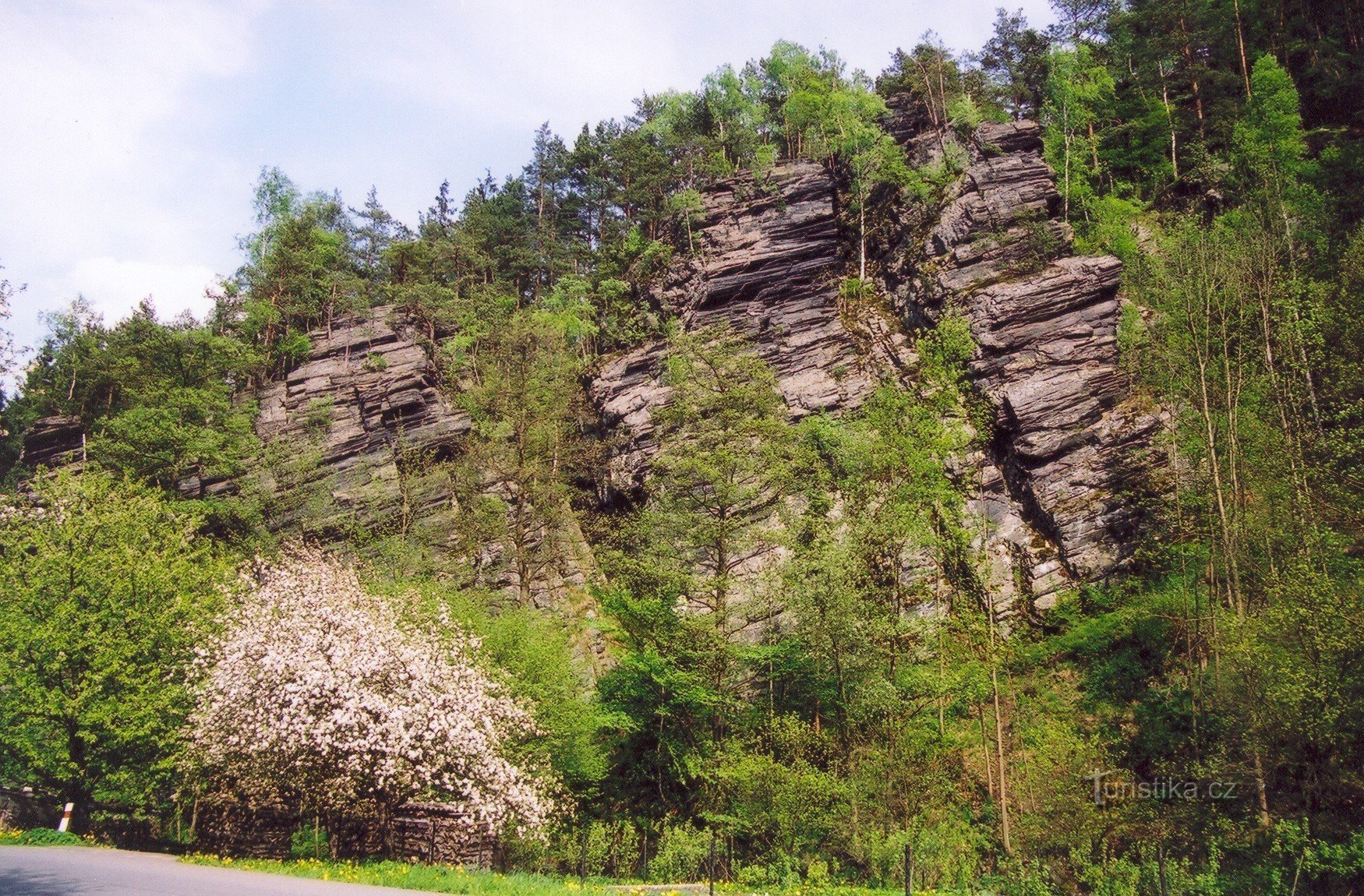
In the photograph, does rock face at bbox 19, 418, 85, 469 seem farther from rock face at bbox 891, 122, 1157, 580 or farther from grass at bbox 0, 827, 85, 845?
rock face at bbox 891, 122, 1157, 580

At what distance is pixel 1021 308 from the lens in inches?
1575

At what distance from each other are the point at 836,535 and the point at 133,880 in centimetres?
2288

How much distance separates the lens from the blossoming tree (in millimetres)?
22078

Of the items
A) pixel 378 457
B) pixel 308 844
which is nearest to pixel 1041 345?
pixel 308 844

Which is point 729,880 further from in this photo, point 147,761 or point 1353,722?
point 147,761

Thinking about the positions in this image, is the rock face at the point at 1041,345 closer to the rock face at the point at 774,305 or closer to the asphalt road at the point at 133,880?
the rock face at the point at 774,305

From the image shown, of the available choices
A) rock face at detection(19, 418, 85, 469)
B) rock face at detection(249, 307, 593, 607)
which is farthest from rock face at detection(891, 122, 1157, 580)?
rock face at detection(19, 418, 85, 469)

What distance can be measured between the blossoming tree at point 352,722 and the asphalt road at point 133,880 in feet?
10.4

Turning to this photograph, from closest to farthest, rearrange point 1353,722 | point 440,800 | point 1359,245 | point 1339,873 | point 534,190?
point 1339,873
point 1353,722
point 440,800
point 1359,245
point 534,190

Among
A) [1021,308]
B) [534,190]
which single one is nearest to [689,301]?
[1021,308]

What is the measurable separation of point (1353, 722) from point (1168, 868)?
6166 mm

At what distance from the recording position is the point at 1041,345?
3897 centimetres

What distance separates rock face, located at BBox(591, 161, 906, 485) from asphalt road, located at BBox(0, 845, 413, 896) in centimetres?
2845

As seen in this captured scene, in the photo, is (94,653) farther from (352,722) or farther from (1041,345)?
(1041,345)
